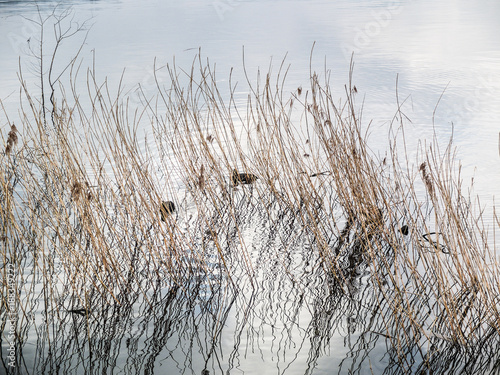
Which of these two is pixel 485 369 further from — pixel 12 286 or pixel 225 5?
pixel 225 5

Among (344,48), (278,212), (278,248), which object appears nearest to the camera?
(278,248)

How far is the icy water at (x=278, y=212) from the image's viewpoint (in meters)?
1.49

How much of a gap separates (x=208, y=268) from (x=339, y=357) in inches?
25.0

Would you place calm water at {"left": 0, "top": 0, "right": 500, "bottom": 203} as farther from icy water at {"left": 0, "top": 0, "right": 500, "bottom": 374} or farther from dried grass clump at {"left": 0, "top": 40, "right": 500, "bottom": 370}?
dried grass clump at {"left": 0, "top": 40, "right": 500, "bottom": 370}

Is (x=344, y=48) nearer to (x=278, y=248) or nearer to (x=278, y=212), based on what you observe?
(x=278, y=212)

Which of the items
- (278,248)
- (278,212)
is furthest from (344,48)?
(278,248)

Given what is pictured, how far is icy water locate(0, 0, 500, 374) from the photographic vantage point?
1493 millimetres

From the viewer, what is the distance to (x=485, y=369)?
4.61 ft

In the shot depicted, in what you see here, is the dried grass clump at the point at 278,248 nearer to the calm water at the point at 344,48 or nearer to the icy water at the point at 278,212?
the icy water at the point at 278,212

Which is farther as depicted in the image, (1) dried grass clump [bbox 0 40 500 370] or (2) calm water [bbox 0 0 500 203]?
(2) calm water [bbox 0 0 500 203]

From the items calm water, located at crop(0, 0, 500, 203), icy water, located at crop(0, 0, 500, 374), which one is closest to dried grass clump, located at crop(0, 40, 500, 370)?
icy water, located at crop(0, 0, 500, 374)

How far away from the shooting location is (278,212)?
2475mm

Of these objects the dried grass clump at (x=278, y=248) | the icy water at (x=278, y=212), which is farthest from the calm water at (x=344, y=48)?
the dried grass clump at (x=278, y=248)

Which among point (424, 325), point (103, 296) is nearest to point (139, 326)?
point (103, 296)
